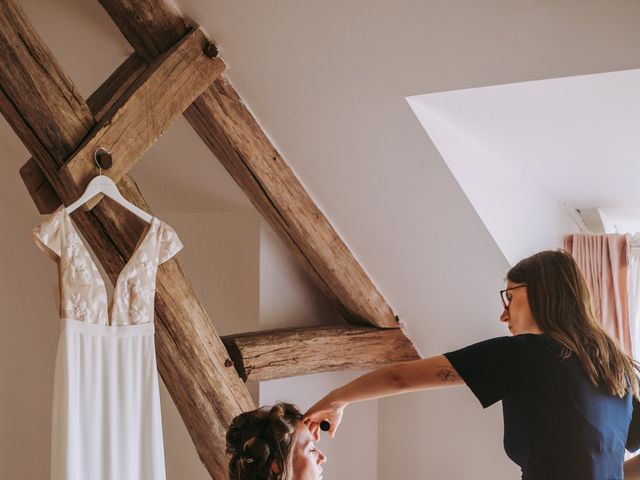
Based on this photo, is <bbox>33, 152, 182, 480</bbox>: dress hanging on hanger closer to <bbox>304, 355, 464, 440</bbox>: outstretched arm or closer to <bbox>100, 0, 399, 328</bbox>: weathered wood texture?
<bbox>100, 0, 399, 328</bbox>: weathered wood texture

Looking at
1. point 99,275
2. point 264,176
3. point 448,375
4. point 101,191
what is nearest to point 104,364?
point 99,275

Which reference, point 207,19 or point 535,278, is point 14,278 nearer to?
point 207,19

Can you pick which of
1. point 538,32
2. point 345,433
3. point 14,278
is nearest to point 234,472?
point 538,32

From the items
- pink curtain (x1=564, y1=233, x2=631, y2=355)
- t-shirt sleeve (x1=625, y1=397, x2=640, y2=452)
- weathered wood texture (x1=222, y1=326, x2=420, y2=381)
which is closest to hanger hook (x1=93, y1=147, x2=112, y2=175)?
weathered wood texture (x1=222, y1=326, x2=420, y2=381)

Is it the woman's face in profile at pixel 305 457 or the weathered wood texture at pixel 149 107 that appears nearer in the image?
the woman's face in profile at pixel 305 457

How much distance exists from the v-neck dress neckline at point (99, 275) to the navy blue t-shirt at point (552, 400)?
38.7 inches

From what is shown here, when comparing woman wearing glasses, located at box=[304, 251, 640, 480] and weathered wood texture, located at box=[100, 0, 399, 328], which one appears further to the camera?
weathered wood texture, located at box=[100, 0, 399, 328]

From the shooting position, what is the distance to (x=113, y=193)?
217cm

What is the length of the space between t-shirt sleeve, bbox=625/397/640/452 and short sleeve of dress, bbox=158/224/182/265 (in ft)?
4.25

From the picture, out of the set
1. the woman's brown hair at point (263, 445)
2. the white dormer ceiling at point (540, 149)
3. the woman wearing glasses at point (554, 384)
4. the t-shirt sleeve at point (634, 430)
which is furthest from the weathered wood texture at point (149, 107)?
the t-shirt sleeve at point (634, 430)

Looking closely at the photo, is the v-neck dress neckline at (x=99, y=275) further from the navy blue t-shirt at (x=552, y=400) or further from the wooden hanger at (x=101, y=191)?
the navy blue t-shirt at (x=552, y=400)

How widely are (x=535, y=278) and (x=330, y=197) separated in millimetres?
1041

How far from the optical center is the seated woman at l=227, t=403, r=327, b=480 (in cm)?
170

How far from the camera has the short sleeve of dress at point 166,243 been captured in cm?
230
